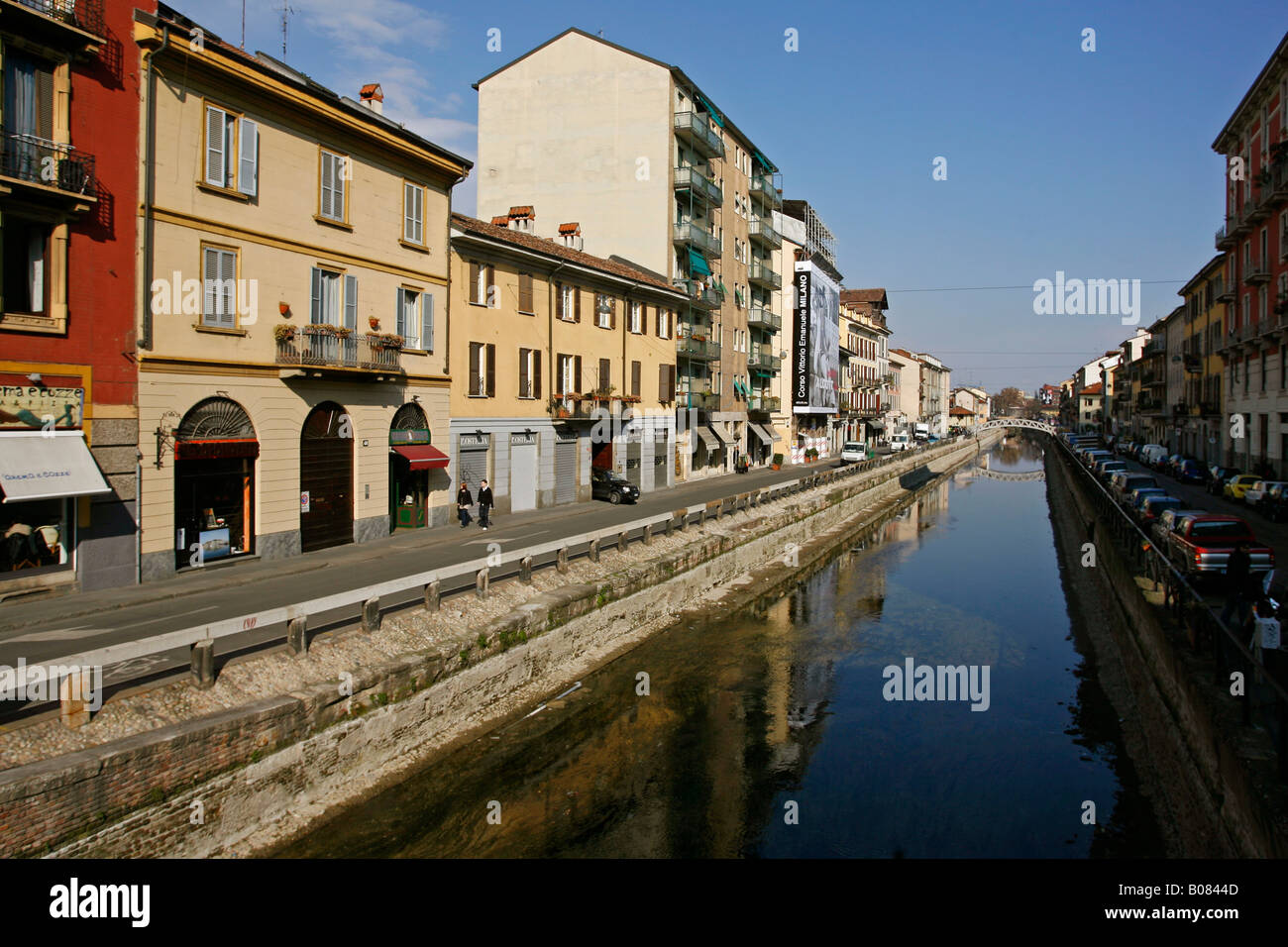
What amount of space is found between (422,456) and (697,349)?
26.0 meters

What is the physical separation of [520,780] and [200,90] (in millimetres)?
17624

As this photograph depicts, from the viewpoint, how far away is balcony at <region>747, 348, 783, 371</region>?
6334 centimetres

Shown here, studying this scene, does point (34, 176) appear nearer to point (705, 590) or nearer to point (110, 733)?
point (110, 733)

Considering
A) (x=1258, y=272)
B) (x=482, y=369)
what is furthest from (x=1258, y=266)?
(x=482, y=369)

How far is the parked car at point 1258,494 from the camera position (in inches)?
1337

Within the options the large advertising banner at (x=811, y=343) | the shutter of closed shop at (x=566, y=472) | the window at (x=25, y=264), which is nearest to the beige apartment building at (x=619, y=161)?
the shutter of closed shop at (x=566, y=472)

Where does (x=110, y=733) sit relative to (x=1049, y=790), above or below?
above

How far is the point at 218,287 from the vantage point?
812 inches

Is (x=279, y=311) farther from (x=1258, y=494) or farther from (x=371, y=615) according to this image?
(x=1258, y=494)

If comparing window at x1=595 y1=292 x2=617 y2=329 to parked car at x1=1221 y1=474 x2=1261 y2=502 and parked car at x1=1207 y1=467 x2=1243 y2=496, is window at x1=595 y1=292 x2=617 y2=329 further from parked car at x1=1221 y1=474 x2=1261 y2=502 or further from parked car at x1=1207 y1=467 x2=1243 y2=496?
parked car at x1=1207 y1=467 x2=1243 y2=496

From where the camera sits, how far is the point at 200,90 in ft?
65.0

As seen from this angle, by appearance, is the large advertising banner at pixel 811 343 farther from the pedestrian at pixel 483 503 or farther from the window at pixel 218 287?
the window at pixel 218 287

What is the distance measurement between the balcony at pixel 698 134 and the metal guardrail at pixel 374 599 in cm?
2638
